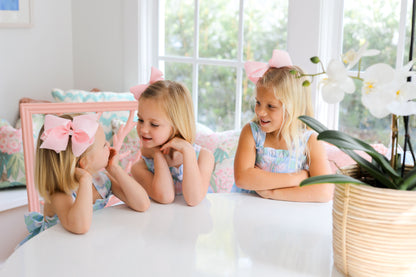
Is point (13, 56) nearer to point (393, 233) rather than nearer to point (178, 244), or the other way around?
point (178, 244)

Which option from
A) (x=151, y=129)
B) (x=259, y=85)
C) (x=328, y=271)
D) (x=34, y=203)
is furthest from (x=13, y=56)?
(x=328, y=271)

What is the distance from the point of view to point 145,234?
47.6 inches

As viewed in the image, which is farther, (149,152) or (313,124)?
(149,152)

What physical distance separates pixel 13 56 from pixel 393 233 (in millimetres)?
2735

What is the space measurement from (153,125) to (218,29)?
4.39 feet

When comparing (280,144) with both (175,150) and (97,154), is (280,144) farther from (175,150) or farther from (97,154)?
(97,154)

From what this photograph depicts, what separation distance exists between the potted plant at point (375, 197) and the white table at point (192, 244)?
0.36 ft

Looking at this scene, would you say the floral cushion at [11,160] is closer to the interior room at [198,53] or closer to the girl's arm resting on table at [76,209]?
the interior room at [198,53]

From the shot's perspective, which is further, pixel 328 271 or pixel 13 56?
pixel 13 56

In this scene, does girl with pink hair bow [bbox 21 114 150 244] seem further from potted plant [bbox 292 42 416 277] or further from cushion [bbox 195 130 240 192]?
cushion [bbox 195 130 240 192]

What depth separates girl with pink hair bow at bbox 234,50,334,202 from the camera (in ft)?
4.94

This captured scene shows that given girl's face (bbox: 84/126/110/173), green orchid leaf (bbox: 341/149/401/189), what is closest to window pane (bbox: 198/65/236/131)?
girl's face (bbox: 84/126/110/173)

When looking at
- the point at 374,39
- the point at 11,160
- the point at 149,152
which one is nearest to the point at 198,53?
the point at 374,39

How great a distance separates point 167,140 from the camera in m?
1.62
